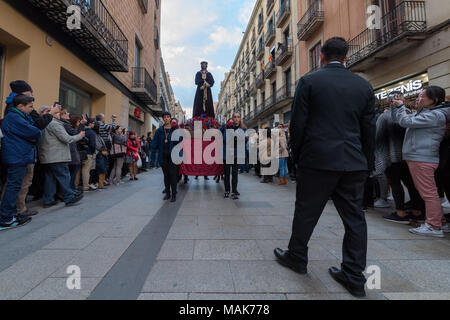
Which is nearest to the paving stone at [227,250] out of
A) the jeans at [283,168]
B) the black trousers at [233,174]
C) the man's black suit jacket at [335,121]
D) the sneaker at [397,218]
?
the man's black suit jacket at [335,121]

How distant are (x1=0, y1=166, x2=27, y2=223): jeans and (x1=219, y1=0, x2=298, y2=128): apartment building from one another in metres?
17.3

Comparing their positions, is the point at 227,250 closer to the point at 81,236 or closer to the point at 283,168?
the point at 81,236

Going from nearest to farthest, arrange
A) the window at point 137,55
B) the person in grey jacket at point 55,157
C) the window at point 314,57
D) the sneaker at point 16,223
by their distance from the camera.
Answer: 1. the sneaker at point 16,223
2. the person in grey jacket at point 55,157
3. the window at point 314,57
4. the window at point 137,55

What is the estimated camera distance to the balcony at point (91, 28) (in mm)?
6367

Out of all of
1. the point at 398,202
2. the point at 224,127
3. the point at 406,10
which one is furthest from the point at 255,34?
the point at 398,202

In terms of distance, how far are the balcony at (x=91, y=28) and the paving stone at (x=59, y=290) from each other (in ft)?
23.9

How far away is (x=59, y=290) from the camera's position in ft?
5.77

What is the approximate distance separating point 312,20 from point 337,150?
16366 millimetres

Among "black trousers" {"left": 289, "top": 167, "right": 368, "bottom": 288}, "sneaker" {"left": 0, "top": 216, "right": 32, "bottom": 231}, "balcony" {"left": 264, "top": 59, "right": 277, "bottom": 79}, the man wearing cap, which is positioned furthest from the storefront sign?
"balcony" {"left": 264, "top": 59, "right": 277, "bottom": 79}

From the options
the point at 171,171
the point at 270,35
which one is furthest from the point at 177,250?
the point at 270,35

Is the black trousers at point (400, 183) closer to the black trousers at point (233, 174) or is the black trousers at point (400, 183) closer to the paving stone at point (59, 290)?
the black trousers at point (233, 174)

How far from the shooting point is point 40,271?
2.05 m
